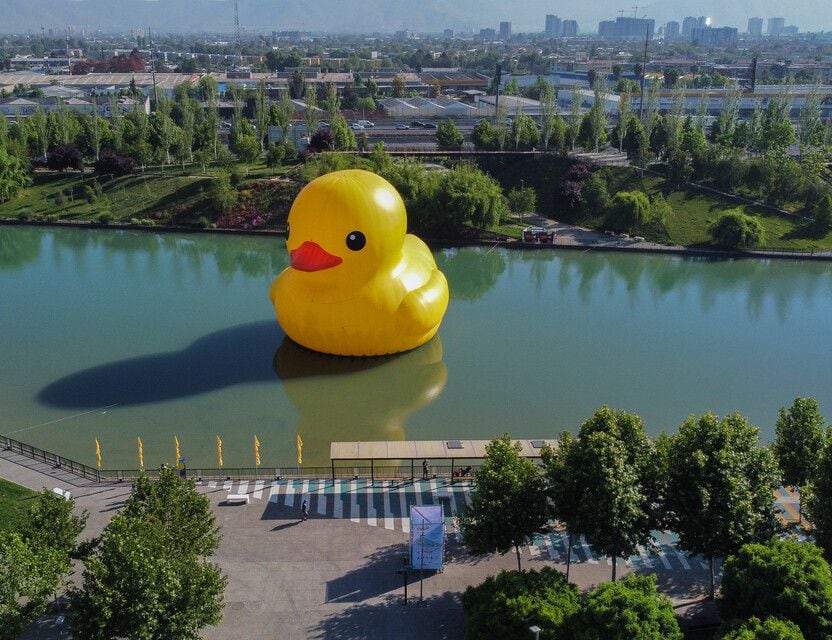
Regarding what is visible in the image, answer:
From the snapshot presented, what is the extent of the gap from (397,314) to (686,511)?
10.5 m

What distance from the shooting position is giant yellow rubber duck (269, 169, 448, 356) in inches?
801

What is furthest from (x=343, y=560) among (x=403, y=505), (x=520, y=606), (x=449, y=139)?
(x=449, y=139)

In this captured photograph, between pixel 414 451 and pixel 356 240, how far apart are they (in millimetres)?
6126

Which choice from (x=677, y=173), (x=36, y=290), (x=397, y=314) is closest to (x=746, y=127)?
(x=677, y=173)

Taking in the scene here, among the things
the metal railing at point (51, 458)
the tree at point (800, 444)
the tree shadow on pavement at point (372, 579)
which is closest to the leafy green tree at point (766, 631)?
the tree at point (800, 444)

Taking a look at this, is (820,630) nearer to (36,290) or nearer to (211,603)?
(211,603)

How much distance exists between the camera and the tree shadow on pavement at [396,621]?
41.2 feet

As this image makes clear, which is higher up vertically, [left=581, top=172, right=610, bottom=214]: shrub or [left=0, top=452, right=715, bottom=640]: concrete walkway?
[left=581, top=172, right=610, bottom=214]: shrub

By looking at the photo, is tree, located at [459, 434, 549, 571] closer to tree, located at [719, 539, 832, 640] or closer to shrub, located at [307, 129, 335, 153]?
tree, located at [719, 539, 832, 640]

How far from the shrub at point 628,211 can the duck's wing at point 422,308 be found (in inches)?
744

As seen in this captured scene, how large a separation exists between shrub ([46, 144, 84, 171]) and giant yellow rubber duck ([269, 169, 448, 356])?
29128 mm

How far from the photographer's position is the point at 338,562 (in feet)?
47.1

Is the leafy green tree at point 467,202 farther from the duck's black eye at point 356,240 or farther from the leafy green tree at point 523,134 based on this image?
the duck's black eye at point 356,240

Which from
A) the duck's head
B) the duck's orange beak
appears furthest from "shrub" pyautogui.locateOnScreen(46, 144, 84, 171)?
the duck's orange beak
